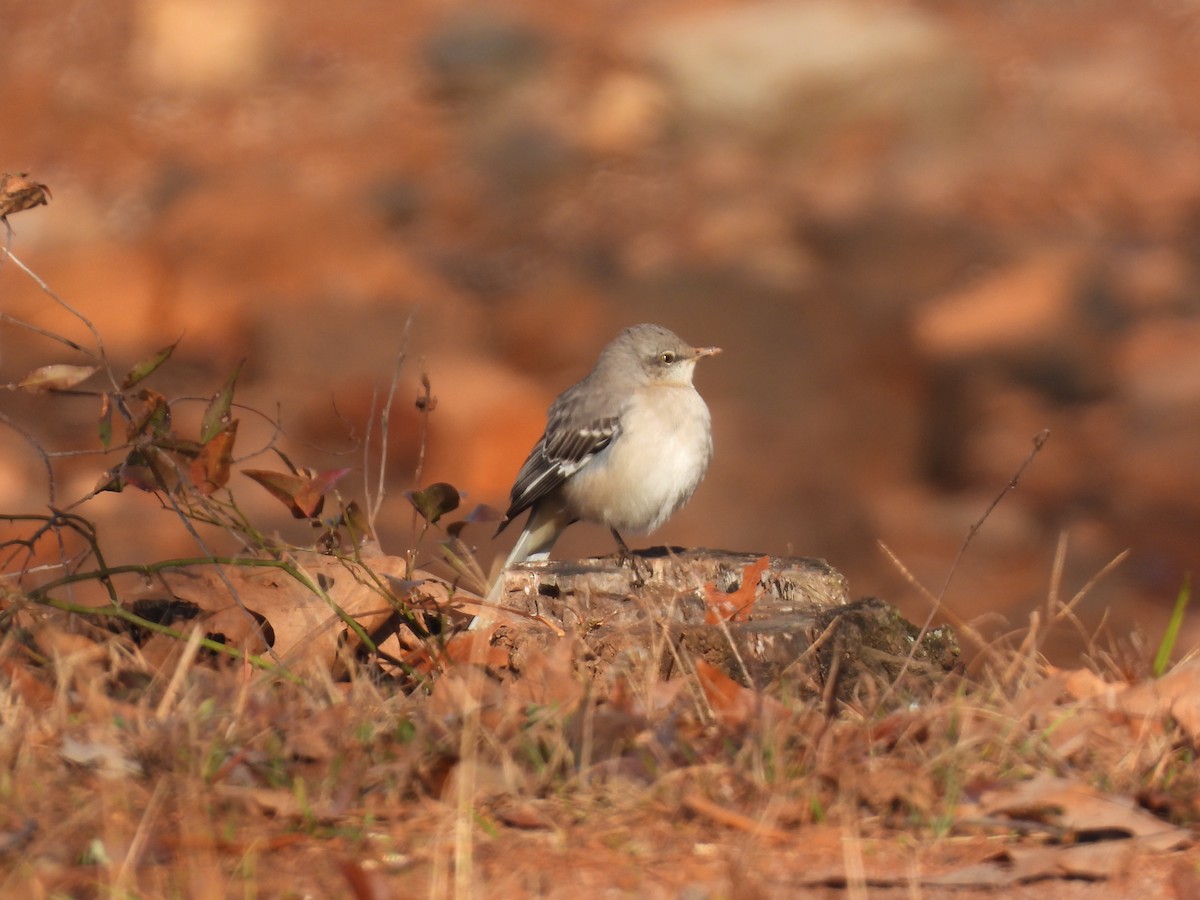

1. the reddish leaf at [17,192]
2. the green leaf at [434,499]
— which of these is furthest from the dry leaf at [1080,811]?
the reddish leaf at [17,192]

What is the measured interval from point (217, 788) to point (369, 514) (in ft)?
7.06

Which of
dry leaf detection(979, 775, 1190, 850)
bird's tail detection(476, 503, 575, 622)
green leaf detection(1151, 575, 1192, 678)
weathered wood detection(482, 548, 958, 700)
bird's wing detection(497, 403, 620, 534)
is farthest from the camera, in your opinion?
bird's tail detection(476, 503, 575, 622)

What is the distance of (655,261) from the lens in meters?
18.2

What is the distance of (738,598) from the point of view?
492 centimetres

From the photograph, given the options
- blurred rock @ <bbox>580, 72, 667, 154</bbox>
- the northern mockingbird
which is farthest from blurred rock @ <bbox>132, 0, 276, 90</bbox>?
the northern mockingbird

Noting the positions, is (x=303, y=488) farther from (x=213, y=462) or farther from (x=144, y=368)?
(x=144, y=368)

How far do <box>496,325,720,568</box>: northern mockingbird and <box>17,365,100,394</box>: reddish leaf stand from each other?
Result: 3.15 metres

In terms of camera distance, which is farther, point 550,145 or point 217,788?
point 550,145

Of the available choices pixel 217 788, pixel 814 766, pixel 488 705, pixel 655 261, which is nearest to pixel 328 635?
pixel 488 705

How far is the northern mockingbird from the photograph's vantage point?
24.1 ft

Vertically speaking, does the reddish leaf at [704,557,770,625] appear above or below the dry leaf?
above

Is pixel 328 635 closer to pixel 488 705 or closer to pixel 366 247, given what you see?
pixel 488 705

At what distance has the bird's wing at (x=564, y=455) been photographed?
748 centimetres

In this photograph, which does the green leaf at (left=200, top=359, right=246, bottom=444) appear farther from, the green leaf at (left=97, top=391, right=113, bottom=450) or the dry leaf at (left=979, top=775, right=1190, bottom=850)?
the dry leaf at (left=979, top=775, right=1190, bottom=850)
